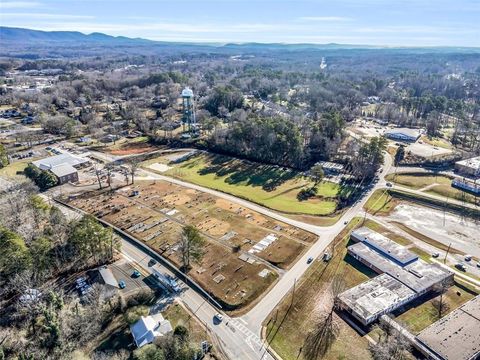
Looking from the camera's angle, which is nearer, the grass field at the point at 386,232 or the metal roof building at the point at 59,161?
the grass field at the point at 386,232

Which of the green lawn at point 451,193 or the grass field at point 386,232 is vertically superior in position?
the green lawn at point 451,193

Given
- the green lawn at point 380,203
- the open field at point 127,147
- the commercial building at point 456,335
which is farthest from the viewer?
the open field at point 127,147

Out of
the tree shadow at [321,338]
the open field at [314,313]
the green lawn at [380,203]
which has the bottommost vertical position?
the green lawn at [380,203]

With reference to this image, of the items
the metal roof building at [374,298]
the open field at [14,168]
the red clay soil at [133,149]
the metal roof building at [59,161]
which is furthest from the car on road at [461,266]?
the open field at [14,168]

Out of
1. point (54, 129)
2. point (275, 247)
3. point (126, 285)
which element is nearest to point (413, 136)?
point (275, 247)

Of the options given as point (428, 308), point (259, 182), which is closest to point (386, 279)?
point (428, 308)

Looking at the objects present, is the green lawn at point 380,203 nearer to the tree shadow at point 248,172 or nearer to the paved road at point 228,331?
the tree shadow at point 248,172

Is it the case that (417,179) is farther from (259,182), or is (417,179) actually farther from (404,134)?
(259,182)
